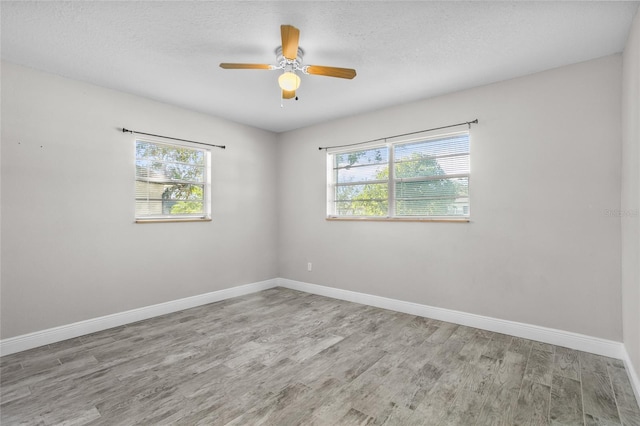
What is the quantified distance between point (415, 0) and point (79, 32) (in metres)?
2.45

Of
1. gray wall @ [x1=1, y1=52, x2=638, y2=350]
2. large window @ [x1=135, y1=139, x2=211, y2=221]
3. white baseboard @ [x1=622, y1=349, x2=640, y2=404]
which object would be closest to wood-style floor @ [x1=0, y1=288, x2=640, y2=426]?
white baseboard @ [x1=622, y1=349, x2=640, y2=404]

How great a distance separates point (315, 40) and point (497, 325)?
3.17 m

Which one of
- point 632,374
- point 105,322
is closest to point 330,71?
point 632,374

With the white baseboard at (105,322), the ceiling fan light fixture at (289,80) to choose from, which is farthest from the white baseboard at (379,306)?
the ceiling fan light fixture at (289,80)

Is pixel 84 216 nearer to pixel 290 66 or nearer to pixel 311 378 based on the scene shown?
pixel 290 66

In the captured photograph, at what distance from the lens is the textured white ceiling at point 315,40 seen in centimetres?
207

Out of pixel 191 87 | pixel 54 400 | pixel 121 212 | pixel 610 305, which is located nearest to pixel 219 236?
pixel 121 212

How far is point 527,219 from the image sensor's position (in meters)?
3.00

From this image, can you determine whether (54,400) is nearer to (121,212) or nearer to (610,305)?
(121,212)

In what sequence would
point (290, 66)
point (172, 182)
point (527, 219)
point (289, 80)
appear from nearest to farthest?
point (289, 80) → point (290, 66) → point (527, 219) → point (172, 182)

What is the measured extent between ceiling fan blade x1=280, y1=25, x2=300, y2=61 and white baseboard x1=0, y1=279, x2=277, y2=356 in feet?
10.4

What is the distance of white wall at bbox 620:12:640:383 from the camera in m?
2.06

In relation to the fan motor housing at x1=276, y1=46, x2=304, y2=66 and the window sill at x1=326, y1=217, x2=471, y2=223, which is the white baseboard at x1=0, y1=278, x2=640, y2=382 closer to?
the window sill at x1=326, y1=217, x2=471, y2=223

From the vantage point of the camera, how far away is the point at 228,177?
4492 mm
